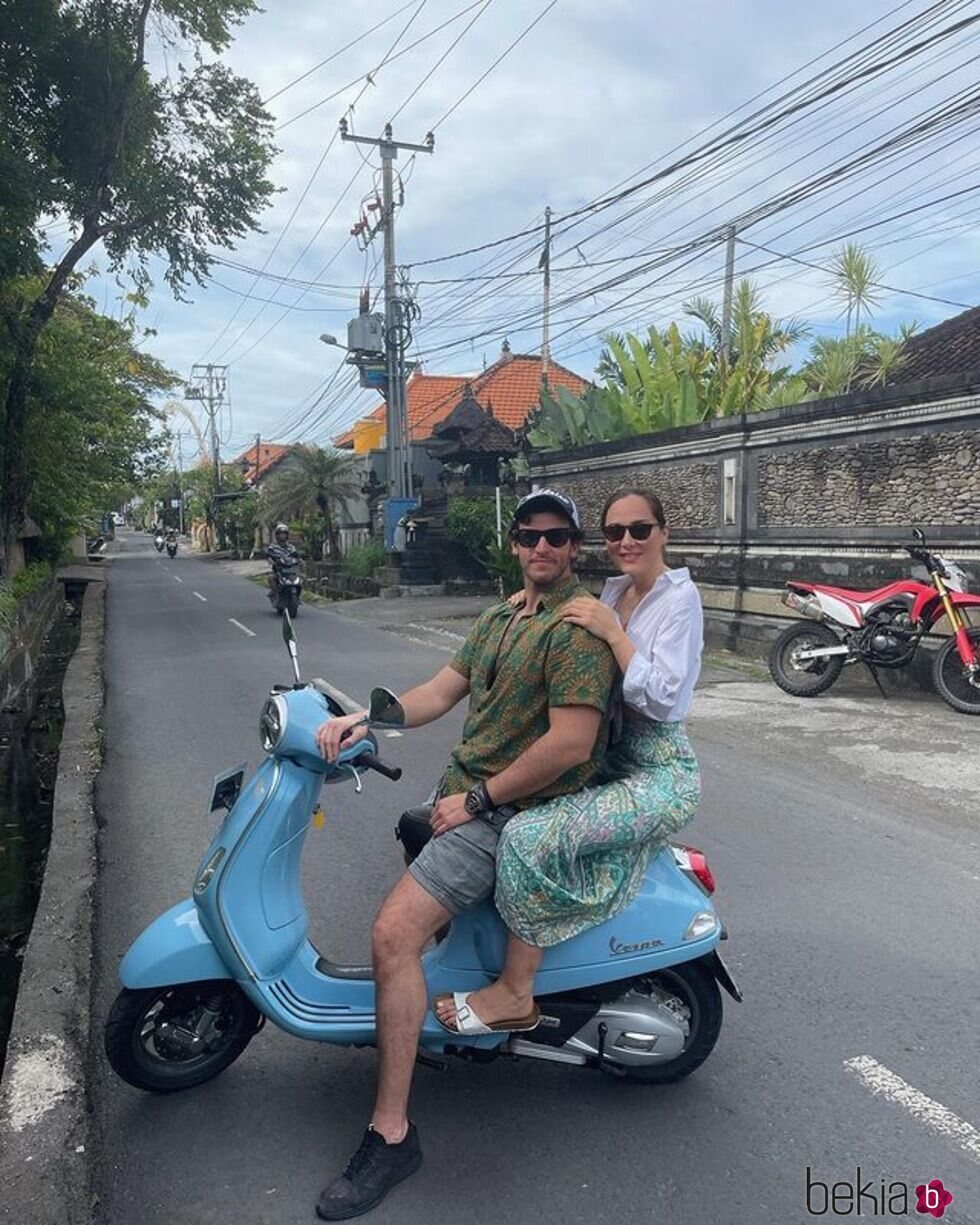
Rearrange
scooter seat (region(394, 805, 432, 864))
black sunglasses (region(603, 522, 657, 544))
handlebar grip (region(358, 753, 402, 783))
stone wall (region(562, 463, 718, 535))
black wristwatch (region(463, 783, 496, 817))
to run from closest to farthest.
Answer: black wristwatch (region(463, 783, 496, 817))
handlebar grip (region(358, 753, 402, 783))
black sunglasses (region(603, 522, 657, 544))
scooter seat (region(394, 805, 432, 864))
stone wall (region(562, 463, 718, 535))

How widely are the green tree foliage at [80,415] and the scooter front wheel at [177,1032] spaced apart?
12170 millimetres

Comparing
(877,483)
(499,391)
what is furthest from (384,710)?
(499,391)

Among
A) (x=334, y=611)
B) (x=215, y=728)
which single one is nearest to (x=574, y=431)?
(x=334, y=611)

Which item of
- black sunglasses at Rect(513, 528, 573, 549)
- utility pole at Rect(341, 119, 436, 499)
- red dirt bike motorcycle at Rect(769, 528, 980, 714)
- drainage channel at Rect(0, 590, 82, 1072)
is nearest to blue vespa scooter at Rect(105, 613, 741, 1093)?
black sunglasses at Rect(513, 528, 573, 549)

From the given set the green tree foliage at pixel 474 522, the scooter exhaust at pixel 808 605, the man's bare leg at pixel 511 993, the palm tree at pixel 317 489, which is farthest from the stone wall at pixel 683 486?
→ the palm tree at pixel 317 489

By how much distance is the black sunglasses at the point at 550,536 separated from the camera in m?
2.61

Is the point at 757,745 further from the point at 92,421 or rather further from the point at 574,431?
the point at 92,421

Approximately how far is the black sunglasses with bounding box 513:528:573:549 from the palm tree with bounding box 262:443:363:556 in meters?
26.6

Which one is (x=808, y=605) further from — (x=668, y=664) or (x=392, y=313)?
(x=392, y=313)

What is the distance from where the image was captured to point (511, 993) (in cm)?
255

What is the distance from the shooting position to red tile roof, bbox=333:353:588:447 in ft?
111

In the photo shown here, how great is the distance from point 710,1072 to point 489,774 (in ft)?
3.89

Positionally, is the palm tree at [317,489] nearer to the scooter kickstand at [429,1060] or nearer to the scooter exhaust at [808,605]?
the scooter exhaust at [808,605]

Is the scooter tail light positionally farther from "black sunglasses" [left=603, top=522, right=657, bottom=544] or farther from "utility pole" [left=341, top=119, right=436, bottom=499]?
"utility pole" [left=341, top=119, right=436, bottom=499]
